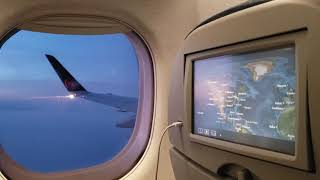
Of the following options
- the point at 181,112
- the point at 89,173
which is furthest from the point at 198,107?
the point at 89,173

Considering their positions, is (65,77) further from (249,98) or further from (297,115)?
(297,115)

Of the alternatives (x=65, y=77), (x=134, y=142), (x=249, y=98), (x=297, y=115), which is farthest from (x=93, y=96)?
(x=297, y=115)

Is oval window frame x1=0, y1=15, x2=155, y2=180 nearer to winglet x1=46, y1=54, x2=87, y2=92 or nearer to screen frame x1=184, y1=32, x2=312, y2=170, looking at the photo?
winglet x1=46, y1=54, x2=87, y2=92

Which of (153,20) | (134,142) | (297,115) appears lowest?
(134,142)

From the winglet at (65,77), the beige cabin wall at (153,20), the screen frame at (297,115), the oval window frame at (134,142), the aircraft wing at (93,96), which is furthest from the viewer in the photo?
the winglet at (65,77)

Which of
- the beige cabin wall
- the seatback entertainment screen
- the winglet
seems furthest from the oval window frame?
the seatback entertainment screen

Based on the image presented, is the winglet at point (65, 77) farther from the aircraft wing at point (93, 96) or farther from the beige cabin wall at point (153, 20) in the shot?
the beige cabin wall at point (153, 20)

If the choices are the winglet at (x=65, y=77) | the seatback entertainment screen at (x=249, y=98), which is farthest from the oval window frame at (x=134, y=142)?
the seatback entertainment screen at (x=249, y=98)
